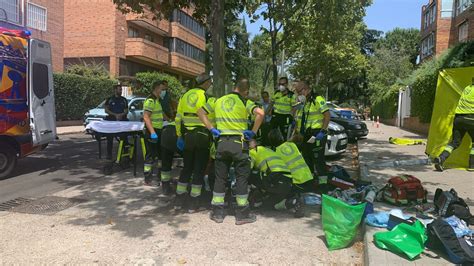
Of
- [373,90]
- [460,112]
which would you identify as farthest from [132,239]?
[373,90]

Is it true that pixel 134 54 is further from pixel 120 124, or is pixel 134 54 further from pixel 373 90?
pixel 373 90

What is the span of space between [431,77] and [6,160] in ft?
52.4

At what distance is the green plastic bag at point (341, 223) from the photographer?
4.87 m

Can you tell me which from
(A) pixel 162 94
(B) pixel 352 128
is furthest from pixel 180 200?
(B) pixel 352 128

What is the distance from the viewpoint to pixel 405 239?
4.41 meters

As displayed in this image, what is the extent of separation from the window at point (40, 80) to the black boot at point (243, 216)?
5.36m

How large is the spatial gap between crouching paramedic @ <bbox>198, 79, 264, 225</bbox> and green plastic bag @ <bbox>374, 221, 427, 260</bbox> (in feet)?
6.10

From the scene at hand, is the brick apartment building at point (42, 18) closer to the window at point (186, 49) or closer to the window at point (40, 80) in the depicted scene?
the window at point (186, 49)

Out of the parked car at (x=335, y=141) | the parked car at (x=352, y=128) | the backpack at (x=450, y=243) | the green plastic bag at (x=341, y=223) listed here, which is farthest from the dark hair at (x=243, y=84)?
the parked car at (x=352, y=128)

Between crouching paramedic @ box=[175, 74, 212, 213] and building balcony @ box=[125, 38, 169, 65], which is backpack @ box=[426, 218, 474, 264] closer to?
crouching paramedic @ box=[175, 74, 212, 213]

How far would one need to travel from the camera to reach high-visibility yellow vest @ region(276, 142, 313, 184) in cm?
629

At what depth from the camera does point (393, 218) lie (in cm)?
496

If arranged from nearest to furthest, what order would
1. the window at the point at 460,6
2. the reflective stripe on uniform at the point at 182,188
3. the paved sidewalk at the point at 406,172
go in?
the paved sidewalk at the point at 406,172, the reflective stripe on uniform at the point at 182,188, the window at the point at 460,6

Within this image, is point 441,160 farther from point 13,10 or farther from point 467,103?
point 13,10
